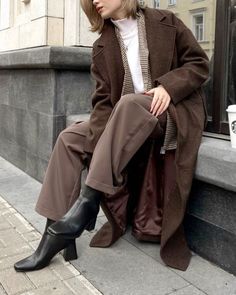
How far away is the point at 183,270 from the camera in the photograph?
2637 millimetres

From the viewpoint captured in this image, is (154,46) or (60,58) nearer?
(154,46)

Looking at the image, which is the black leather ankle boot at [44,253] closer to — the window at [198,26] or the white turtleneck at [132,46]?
the white turtleneck at [132,46]

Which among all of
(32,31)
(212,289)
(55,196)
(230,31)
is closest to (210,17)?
(230,31)

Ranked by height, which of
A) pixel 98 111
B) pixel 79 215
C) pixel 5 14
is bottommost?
pixel 79 215

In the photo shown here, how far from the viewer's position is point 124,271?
265 centimetres

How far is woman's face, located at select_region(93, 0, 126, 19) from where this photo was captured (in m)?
2.80

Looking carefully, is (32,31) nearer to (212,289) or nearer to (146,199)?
(146,199)

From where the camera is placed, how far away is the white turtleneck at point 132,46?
2844mm

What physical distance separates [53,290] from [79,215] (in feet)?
1.43

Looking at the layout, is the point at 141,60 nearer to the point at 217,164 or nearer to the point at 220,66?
the point at 220,66

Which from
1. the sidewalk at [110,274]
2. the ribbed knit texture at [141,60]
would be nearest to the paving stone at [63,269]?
the sidewalk at [110,274]

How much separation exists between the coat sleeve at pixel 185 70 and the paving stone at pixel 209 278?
100 cm

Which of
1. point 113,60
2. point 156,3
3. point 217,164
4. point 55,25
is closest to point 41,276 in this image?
point 217,164

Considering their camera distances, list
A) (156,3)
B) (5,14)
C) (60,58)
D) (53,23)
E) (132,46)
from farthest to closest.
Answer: (5,14), (53,23), (60,58), (156,3), (132,46)
